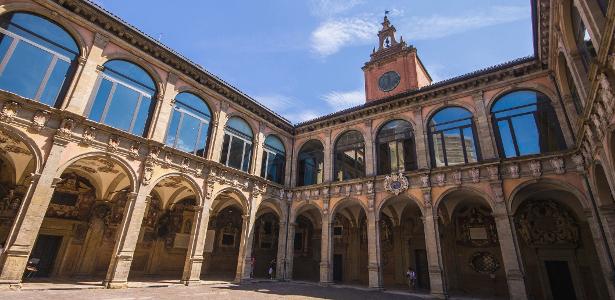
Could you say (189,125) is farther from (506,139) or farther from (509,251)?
(509,251)

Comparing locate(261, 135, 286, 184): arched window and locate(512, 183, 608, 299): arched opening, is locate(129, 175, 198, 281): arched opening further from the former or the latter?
locate(512, 183, 608, 299): arched opening

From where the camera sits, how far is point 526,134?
13406 mm

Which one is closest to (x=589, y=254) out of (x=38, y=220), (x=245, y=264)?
(x=245, y=264)

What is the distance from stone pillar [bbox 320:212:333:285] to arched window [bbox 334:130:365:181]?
106 inches

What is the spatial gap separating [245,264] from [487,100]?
1501 cm

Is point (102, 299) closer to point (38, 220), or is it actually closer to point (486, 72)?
point (38, 220)

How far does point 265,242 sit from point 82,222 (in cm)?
1124

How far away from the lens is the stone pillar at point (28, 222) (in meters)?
9.05

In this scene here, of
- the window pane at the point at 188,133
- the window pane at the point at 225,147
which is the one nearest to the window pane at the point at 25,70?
the window pane at the point at 188,133

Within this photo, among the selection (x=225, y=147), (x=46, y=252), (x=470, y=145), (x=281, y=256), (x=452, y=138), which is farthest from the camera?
(x=281, y=256)

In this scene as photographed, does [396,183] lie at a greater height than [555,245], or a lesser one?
greater

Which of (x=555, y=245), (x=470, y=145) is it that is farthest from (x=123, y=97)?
(x=555, y=245)

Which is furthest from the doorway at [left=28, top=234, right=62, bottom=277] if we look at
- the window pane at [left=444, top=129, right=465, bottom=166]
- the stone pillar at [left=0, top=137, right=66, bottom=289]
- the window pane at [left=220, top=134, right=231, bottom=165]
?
the window pane at [left=444, top=129, right=465, bottom=166]

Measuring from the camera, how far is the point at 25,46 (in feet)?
34.9
